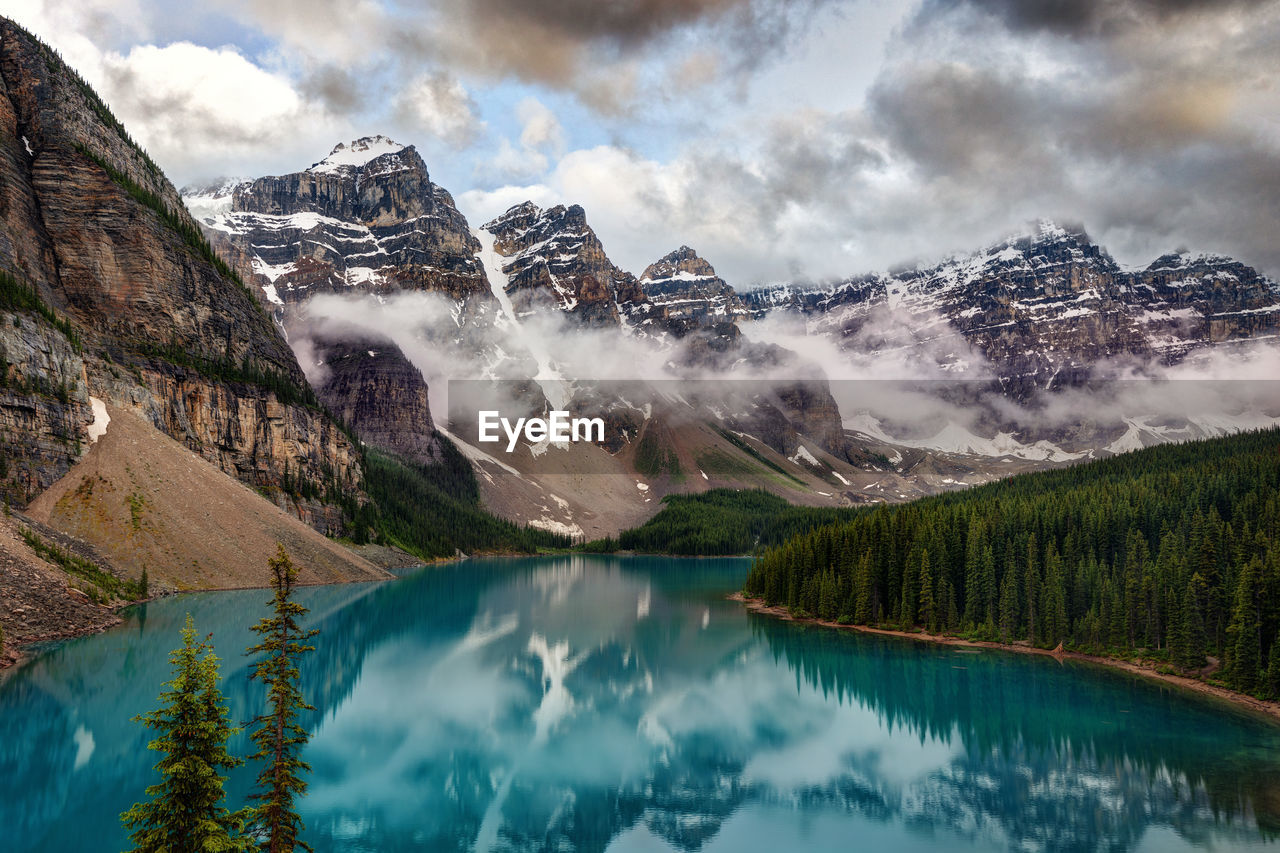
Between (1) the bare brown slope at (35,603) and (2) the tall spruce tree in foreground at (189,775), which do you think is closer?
(2) the tall spruce tree in foreground at (189,775)

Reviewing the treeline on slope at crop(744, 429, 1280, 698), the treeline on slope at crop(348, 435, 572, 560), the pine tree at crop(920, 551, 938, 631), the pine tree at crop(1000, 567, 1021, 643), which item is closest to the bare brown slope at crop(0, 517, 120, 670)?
the treeline on slope at crop(744, 429, 1280, 698)

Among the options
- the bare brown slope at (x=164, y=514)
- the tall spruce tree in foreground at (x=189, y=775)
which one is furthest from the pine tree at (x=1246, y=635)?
the bare brown slope at (x=164, y=514)

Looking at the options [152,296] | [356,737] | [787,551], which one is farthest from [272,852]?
[152,296]

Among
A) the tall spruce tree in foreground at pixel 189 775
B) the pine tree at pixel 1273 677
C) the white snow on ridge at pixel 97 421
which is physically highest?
the white snow on ridge at pixel 97 421

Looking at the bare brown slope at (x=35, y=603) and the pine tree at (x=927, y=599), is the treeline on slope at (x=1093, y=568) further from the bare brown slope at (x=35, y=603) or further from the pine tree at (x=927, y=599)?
the bare brown slope at (x=35, y=603)

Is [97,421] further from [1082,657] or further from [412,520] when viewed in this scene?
[1082,657]

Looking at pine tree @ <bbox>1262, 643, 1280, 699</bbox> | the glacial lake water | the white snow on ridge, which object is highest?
the white snow on ridge

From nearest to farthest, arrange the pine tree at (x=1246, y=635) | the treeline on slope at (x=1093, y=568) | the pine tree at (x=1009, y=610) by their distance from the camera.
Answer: the pine tree at (x=1246, y=635) → the treeline on slope at (x=1093, y=568) → the pine tree at (x=1009, y=610)

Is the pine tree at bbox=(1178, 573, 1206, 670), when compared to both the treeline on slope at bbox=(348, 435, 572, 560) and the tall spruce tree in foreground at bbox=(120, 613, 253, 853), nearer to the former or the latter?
Answer: the tall spruce tree in foreground at bbox=(120, 613, 253, 853)
